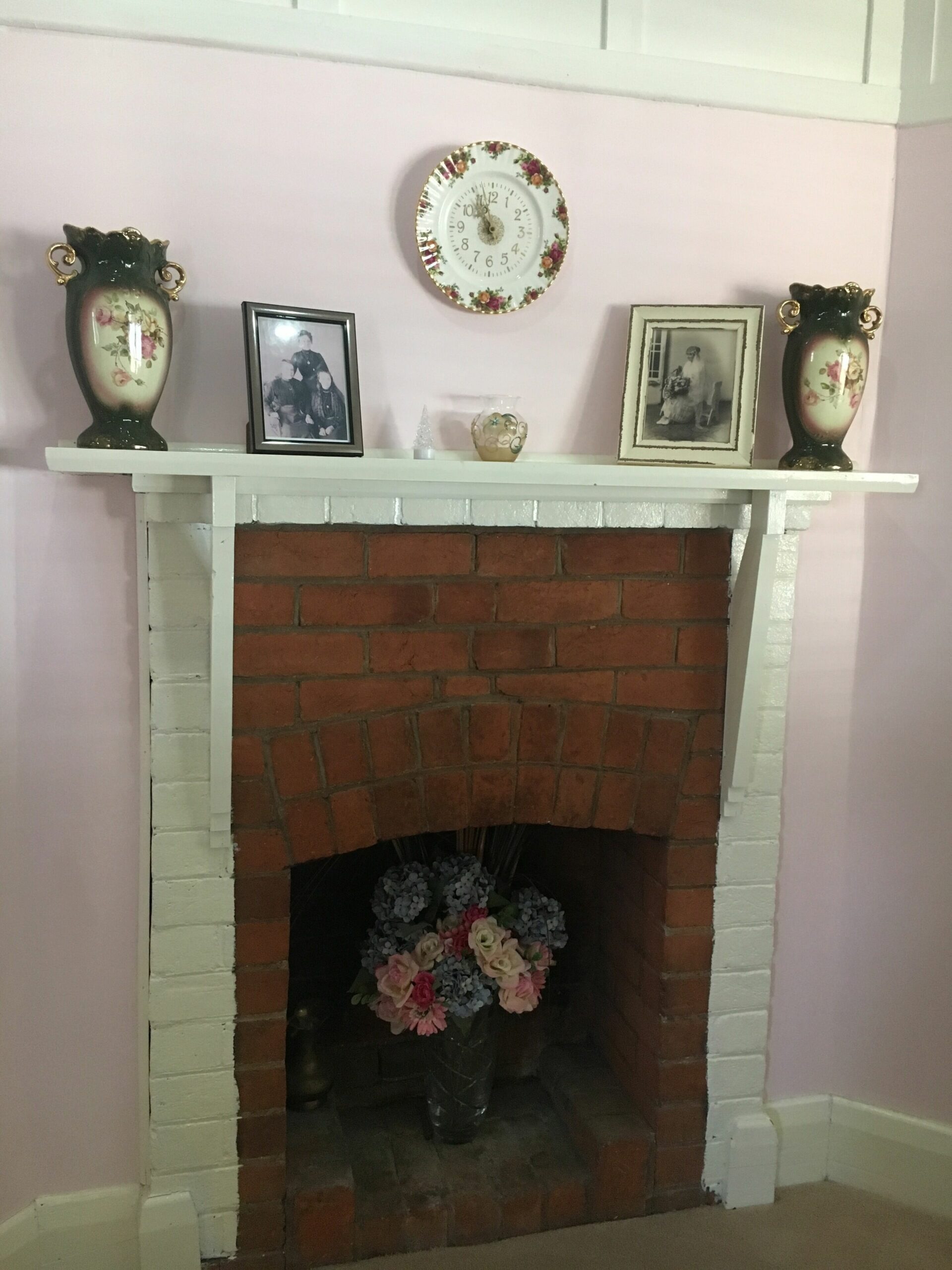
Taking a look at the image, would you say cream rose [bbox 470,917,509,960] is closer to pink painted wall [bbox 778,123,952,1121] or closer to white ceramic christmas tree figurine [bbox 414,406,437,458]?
pink painted wall [bbox 778,123,952,1121]

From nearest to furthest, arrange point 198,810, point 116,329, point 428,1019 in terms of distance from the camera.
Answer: point 116,329 < point 198,810 < point 428,1019

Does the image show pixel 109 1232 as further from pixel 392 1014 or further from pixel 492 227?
pixel 492 227

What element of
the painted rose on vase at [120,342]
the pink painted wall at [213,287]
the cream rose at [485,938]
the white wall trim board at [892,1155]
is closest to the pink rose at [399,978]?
the cream rose at [485,938]

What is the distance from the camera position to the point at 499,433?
1.61 meters

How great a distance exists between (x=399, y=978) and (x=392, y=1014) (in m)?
0.08

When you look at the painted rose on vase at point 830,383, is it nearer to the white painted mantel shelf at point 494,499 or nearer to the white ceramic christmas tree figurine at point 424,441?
the white painted mantel shelf at point 494,499

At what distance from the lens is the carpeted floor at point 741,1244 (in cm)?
179

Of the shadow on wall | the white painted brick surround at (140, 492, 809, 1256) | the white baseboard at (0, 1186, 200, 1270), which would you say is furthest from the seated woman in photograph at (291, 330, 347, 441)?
the white baseboard at (0, 1186, 200, 1270)

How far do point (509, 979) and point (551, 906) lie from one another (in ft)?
0.56

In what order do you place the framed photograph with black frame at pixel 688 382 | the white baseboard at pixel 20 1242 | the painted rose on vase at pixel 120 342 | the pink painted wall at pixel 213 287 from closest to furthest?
the painted rose on vase at pixel 120 342 → the pink painted wall at pixel 213 287 → the white baseboard at pixel 20 1242 → the framed photograph with black frame at pixel 688 382

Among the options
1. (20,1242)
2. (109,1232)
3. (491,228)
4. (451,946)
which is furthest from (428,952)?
(491,228)

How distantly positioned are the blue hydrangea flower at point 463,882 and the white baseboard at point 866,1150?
2.43 ft

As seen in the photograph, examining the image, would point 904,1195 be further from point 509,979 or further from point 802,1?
point 802,1

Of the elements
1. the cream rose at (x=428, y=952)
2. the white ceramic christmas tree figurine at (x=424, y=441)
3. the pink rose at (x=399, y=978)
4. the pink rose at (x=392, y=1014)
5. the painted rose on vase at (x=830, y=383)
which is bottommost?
the pink rose at (x=392, y=1014)
